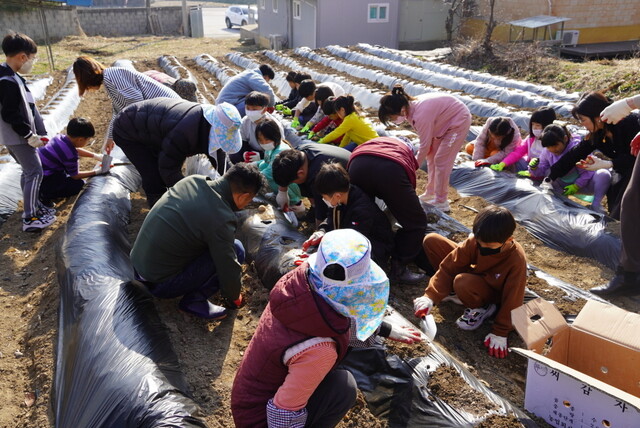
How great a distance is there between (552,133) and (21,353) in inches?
172

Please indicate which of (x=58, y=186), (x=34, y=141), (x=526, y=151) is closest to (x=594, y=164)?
(x=526, y=151)

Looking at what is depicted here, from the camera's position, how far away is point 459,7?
16.9 meters

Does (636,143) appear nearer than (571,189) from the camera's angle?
Yes

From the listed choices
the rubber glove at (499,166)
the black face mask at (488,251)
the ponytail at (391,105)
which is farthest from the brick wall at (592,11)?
the black face mask at (488,251)

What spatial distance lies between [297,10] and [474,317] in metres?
16.4

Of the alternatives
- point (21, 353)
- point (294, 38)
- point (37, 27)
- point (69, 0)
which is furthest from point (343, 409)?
point (37, 27)

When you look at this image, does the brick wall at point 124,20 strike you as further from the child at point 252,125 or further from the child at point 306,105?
the child at point 252,125

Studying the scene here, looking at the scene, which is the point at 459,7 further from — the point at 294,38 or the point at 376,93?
the point at 376,93

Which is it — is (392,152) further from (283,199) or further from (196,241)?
(196,241)

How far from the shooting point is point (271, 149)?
13.6 feet

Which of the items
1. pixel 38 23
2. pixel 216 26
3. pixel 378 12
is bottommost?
pixel 216 26

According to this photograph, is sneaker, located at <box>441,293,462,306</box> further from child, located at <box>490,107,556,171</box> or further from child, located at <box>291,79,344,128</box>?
child, located at <box>291,79,344,128</box>

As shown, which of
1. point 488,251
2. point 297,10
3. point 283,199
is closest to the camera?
point 488,251

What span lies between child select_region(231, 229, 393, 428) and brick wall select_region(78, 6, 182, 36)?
24.4 m
